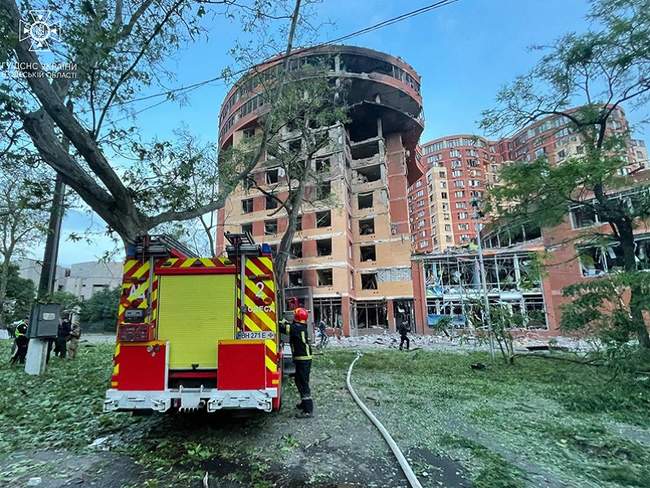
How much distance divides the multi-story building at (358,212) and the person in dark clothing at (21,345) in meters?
19.5

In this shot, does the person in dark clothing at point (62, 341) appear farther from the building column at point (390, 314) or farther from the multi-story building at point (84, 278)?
the multi-story building at point (84, 278)

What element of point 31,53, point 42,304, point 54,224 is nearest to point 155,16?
point 31,53

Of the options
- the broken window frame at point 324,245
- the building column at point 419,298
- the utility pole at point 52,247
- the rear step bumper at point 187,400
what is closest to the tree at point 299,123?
the utility pole at point 52,247

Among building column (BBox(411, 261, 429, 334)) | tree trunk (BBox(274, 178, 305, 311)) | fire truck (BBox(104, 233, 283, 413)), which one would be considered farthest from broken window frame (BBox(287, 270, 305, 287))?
fire truck (BBox(104, 233, 283, 413))

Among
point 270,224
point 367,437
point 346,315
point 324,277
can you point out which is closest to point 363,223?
point 324,277

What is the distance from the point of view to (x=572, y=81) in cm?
1144

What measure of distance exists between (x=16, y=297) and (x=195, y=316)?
39832mm

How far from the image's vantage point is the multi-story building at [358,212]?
31.3 metres

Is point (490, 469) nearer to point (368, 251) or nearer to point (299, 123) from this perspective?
point (299, 123)

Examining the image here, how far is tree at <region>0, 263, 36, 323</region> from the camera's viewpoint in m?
31.0

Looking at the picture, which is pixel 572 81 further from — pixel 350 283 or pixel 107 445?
pixel 350 283

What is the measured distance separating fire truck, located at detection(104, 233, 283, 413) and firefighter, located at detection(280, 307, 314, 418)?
74 cm

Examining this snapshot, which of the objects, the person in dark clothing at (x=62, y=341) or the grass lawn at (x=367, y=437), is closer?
the grass lawn at (x=367, y=437)

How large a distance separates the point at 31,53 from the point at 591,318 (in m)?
13.3
